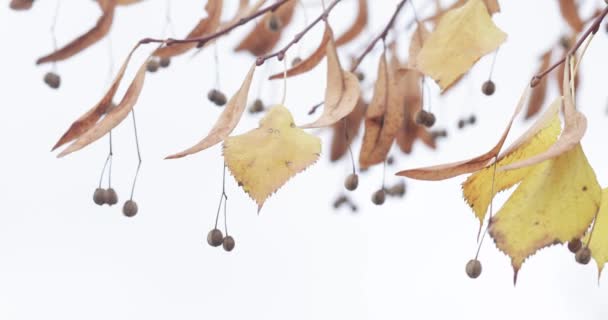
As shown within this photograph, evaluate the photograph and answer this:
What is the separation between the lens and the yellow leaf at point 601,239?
1.76 ft

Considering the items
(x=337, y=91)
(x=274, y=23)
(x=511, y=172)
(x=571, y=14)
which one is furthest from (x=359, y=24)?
(x=511, y=172)

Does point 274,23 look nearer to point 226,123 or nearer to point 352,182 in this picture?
point 352,182

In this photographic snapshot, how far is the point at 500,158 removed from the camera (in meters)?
0.48

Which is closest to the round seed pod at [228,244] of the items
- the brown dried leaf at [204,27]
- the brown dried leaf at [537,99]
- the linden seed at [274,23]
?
the brown dried leaf at [204,27]

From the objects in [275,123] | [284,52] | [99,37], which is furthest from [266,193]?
[99,37]

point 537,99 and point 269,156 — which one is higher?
point 269,156

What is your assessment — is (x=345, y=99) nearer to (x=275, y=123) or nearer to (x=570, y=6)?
(x=275, y=123)

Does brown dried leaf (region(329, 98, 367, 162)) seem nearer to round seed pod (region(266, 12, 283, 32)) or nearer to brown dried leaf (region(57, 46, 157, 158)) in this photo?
round seed pod (region(266, 12, 283, 32))

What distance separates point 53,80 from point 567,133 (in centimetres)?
59

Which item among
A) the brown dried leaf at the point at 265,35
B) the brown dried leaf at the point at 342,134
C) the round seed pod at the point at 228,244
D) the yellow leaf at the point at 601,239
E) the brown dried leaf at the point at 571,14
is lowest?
the brown dried leaf at the point at 342,134

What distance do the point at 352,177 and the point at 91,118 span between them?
0.28 metres

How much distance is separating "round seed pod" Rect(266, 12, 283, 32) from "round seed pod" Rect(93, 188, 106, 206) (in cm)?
22

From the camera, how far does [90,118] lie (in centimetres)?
60

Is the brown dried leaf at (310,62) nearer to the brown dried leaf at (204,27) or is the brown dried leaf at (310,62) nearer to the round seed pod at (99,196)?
the brown dried leaf at (204,27)
